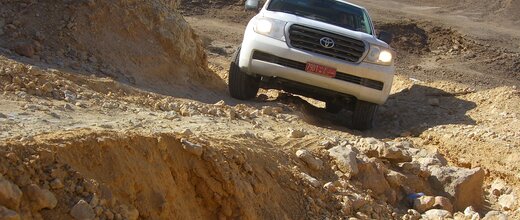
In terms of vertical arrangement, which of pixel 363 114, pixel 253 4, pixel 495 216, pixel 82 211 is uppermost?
pixel 82 211

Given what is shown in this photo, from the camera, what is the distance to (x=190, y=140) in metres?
5.30

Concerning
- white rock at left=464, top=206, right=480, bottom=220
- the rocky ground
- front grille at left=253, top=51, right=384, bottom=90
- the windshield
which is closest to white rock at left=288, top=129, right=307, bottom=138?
the rocky ground

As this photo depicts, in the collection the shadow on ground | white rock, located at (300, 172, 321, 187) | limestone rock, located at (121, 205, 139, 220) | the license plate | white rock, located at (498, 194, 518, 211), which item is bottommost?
the shadow on ground

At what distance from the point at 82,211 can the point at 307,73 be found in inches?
216

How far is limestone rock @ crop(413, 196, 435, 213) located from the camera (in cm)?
667

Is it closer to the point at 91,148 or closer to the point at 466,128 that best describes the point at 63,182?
the point at 91,148

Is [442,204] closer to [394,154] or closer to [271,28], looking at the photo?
[394,154]

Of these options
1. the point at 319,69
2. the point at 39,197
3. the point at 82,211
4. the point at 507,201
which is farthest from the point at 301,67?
the point at 39,197

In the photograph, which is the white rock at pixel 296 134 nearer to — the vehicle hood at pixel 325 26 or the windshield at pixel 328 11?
the vehicle hood at pixel 325 26

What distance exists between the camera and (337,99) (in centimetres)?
1013

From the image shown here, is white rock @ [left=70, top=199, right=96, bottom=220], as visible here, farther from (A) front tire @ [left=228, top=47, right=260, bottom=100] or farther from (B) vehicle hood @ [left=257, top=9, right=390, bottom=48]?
(A) front tire @ [left=228, top=47, right=260, bottom=100]

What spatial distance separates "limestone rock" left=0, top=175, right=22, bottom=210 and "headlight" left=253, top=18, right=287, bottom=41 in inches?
229

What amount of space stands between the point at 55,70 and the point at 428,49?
18548 millimetres

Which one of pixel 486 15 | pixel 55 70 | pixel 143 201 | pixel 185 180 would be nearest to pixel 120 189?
pixel 143 201
